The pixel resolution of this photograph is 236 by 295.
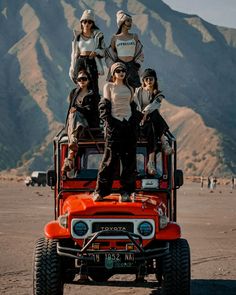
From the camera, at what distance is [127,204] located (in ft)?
30.1

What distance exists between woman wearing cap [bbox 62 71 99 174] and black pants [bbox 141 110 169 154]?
845 mm

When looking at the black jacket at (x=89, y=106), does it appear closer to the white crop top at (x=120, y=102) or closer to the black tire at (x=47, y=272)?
the white crop top at (x=120, y=102)

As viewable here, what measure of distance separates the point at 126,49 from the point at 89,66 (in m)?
0.68

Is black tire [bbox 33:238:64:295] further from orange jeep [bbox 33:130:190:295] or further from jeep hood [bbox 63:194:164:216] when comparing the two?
jeep hood [bbox 63:194:164:216]

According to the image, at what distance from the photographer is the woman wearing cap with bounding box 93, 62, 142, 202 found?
9.47 m

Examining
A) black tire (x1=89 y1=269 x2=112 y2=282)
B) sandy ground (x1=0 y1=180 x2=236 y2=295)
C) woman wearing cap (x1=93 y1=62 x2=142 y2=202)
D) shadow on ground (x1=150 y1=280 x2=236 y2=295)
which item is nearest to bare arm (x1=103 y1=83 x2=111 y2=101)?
woman wearing cap (x1=93 y1=62 x2=142 y2=202)

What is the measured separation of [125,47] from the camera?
12.4 metres

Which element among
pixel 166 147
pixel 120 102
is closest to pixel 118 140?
pixel 120 102

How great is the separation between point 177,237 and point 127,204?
0.73 m

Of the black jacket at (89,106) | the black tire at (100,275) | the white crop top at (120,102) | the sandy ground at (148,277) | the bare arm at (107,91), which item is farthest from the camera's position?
the sandy ground at (148,277)

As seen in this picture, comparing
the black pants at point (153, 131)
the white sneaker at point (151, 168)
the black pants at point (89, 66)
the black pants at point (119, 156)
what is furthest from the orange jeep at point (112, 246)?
the black pants at point (89, 66)

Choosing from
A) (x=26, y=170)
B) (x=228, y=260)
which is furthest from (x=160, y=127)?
(x=26, y=170)

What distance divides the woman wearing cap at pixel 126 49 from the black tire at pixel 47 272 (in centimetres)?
426

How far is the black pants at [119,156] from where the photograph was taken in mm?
9461
